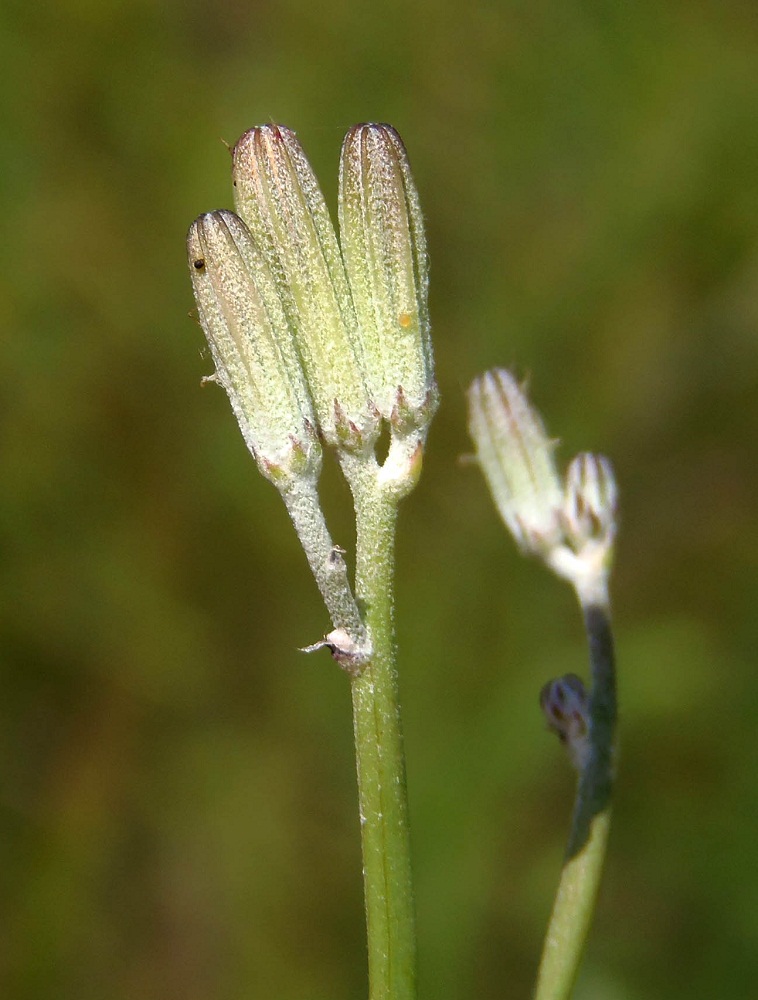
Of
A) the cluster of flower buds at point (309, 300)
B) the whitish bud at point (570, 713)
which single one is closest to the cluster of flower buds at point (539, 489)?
the whitish bud at point (570, 713)

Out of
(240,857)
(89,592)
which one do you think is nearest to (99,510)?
(89,592)

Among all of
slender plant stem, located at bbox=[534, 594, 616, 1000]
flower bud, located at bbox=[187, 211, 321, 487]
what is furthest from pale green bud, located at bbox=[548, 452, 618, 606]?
flower bud, located at bbox=[187, 211, 321, 487]

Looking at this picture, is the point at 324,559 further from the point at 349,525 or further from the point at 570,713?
the point at 349,525

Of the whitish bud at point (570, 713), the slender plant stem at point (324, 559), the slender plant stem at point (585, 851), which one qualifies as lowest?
the slender plant stem at point (585, 851)

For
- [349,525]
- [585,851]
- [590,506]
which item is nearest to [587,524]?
[590,506]

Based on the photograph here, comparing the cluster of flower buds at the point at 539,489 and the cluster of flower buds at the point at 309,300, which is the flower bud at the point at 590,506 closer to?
the cluster of flower buds at the point at 539,489

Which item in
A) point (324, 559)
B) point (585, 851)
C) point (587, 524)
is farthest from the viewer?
point (587, 524)
